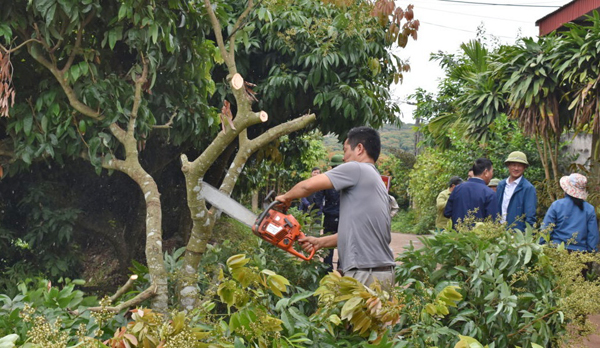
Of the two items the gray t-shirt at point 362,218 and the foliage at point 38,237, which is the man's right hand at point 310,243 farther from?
the foliage at point 38,237

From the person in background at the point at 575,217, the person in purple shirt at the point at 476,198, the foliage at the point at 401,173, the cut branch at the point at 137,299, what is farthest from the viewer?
the foliage at the point at 401,173

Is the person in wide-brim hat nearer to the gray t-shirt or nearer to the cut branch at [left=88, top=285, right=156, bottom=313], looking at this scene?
the gray t-shirt

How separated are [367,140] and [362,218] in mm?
528

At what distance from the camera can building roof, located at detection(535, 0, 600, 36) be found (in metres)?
12.5

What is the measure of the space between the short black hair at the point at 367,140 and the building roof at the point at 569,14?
1035 centimetres

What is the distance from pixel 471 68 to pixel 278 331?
1195cm

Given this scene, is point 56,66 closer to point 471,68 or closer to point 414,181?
point 471,68

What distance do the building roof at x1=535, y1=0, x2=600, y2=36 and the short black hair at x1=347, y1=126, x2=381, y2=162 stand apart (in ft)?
33.9

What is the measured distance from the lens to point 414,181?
21484 millimetres

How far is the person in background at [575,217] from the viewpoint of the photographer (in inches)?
230

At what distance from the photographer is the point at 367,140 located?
12.3 ft

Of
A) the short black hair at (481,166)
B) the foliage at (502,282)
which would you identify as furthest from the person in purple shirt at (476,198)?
the foliage at (502,282)

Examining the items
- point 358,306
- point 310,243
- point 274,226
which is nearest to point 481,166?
point 310,243

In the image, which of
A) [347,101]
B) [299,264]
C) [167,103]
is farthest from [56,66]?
[347,101]
